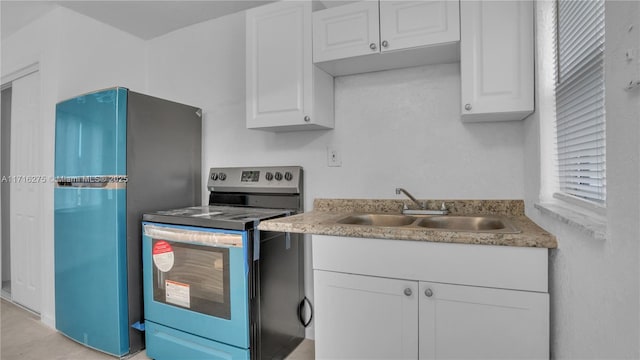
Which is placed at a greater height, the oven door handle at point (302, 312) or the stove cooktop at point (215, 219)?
the stove cooktop at point (215, 219)

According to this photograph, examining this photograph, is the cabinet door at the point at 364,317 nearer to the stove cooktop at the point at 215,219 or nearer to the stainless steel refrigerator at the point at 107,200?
the stove cooktop at the point at 215,219

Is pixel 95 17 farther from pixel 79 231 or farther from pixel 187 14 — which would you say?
pixel 79 231

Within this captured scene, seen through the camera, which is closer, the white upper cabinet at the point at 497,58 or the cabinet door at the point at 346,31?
Answer: the white upper cabinet at the point at 497,58

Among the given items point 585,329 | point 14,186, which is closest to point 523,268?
point 585,329

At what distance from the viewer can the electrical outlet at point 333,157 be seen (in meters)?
2.20

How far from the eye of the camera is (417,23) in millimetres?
1667

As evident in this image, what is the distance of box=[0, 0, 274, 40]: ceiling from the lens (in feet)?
7.80

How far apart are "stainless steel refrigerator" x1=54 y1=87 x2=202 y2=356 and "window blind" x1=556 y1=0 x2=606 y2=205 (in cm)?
223

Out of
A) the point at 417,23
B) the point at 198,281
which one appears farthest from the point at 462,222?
the point at 198,281

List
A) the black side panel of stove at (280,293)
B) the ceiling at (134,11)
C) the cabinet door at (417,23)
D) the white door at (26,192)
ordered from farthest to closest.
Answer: the white door at (26,192) < the ceiling at (134,11) < the black side panel of stove at (280,293) < the cabinet door at (417,23)

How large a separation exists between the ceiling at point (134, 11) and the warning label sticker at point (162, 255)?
169cm

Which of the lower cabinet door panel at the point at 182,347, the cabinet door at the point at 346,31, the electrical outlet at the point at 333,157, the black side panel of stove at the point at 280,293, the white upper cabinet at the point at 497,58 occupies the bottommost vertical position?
the lower cabinet door panel at the point at 182,347

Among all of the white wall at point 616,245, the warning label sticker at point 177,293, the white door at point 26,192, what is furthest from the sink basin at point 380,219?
the white door at point 26,192

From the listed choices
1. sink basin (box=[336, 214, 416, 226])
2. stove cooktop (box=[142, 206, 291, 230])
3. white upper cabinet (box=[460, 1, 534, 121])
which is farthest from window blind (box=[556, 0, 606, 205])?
stove cooktop (box=[142, 206, 291, 230])
